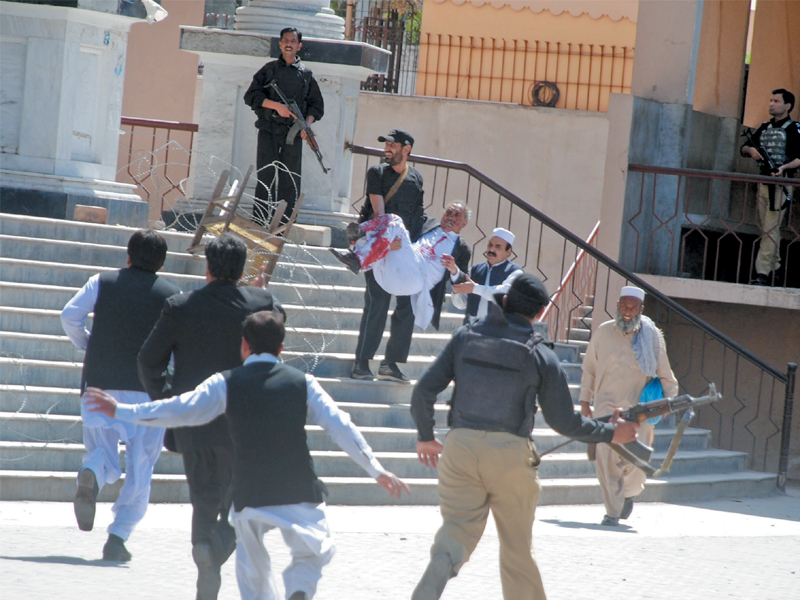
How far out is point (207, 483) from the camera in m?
5.10

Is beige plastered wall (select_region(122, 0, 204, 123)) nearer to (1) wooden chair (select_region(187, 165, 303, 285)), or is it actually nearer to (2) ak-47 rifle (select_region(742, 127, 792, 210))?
(2) ak-47 rifle (select_region(742, 127, 792, 210))

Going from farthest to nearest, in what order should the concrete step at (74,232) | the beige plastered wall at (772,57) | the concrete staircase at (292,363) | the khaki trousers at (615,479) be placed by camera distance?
the beige plastered wall at (772,57) < the concrete step at (74,232) < the khaki trousers at (615,479) < the concrete staircase at (292,363)

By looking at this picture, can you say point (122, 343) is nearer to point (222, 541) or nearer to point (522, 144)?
point (222, 541)

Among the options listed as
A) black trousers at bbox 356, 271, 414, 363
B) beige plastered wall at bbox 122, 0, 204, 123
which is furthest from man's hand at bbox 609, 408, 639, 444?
beige plastered wall at bbox 122, 0, 204, 123

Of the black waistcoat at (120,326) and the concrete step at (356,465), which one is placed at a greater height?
the black waistcoat at (120,326)

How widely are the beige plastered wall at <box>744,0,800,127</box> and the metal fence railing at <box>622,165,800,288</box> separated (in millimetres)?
1305

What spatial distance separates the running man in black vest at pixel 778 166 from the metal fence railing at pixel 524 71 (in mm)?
4399

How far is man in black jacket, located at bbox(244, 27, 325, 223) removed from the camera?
10.1 meters

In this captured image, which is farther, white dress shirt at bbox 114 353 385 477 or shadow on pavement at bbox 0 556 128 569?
shadow on pavement at bbox 0 556 128 569

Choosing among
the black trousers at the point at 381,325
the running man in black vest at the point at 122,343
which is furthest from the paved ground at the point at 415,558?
the black trousers at the point at 381,325

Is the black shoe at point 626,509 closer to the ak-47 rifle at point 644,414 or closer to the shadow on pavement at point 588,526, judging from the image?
the shadow on pavement at point 588,526

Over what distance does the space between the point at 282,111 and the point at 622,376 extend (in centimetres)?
368

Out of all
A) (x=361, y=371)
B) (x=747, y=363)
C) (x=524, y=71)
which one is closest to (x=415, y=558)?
(x=361, y=371)

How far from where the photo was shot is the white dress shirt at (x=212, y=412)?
4469mm
